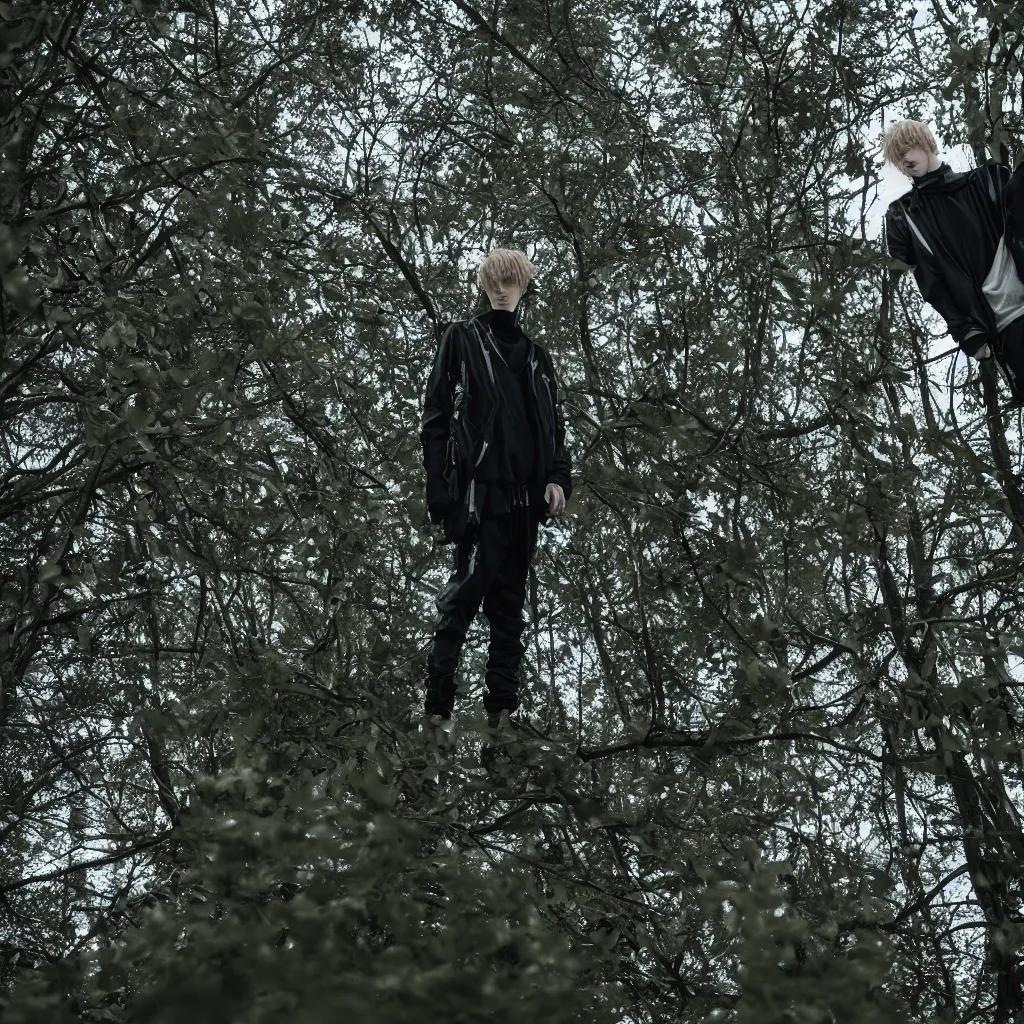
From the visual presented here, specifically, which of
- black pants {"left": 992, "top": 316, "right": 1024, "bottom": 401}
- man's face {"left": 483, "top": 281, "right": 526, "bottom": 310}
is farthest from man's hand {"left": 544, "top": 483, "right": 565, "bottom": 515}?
black pants {"left": 992, "top": 316, "right": 1024, "bottom": 401}

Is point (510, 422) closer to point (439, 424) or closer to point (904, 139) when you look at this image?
point (439, 424)

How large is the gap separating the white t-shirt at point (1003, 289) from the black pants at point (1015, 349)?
0.08ft

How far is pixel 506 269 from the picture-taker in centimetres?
454

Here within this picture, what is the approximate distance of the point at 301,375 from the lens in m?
5.59

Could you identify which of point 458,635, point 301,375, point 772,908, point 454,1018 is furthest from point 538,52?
point 454,1018

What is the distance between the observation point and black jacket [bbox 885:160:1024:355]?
495 cm

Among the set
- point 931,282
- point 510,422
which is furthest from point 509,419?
point 931,282

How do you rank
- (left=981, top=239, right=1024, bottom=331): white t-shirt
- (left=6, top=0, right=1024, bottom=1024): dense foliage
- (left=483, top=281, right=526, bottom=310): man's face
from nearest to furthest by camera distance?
(left=6, top=0, right=1024, bottom=1024): dense foliage
(left=483, top=281, right=526, bottom=310): man's face
(left=981, top=239, right=1024, bottom=331): white t-shirt

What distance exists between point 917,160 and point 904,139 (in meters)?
0.11

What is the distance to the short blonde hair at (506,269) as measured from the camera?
4523 mm

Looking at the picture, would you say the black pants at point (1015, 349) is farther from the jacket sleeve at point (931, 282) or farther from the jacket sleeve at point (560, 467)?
the jacket sleeve at point (560, 467)

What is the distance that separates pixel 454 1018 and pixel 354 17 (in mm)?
5501

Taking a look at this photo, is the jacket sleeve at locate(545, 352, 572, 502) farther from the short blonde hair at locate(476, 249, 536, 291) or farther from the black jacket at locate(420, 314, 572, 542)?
the short blonde hair at locate(476, 249, 536, 291)

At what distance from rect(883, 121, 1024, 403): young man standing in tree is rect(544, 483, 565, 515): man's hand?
172 cm
